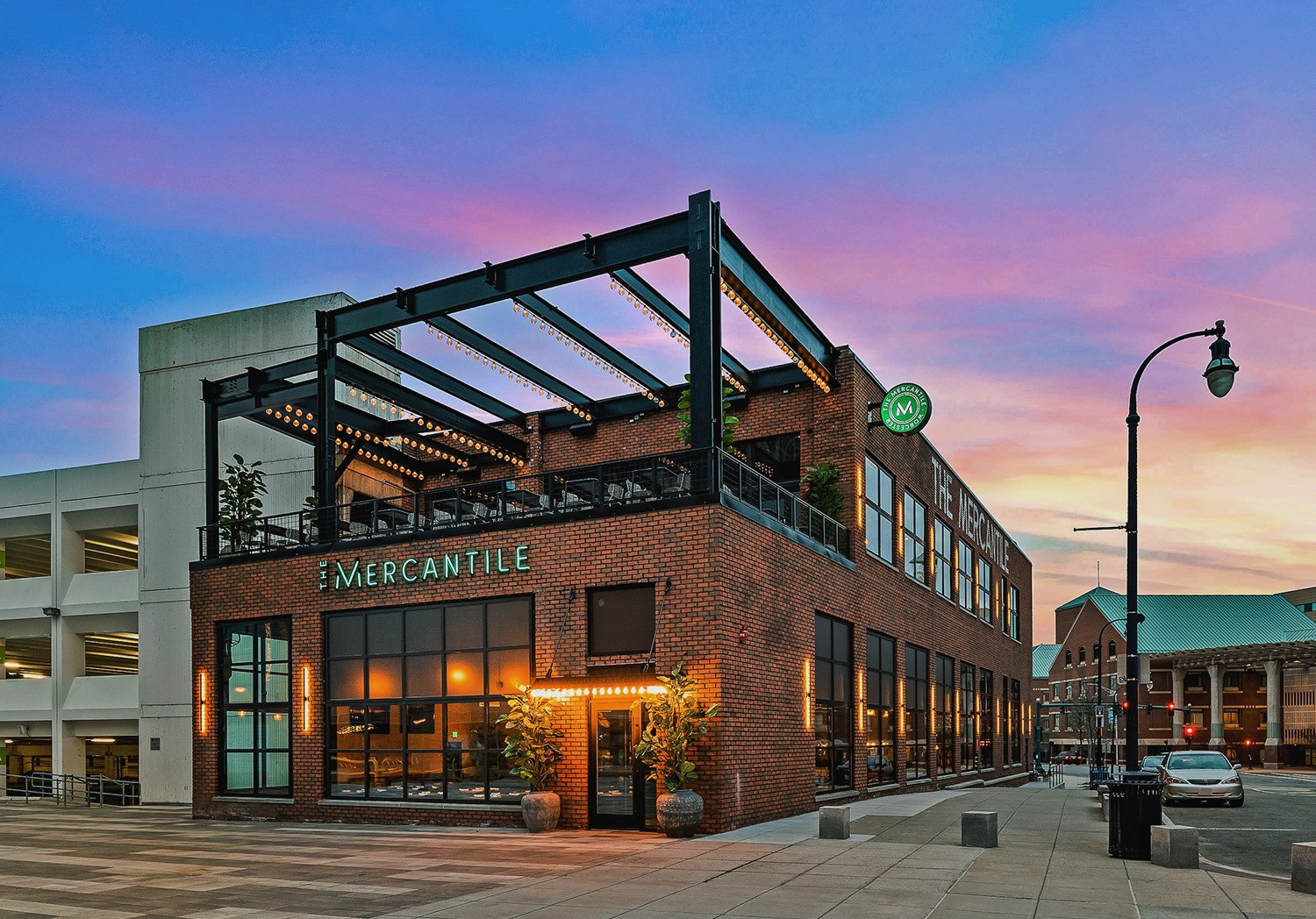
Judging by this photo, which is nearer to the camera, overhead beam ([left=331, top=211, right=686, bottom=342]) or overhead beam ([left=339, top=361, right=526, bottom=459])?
overhead beam ([left=331, top=211, right=686, bottom=342])

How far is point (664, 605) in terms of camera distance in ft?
66.2

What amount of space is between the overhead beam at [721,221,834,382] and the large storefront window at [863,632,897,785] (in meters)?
7.60

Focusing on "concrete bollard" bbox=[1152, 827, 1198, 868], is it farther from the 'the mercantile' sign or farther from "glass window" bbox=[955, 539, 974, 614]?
"glass window" bbox=[955, 539, 974, 614]

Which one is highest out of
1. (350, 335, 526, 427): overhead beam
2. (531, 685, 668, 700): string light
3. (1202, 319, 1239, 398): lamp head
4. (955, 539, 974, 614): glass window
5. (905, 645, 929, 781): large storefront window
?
(350, 335, 526, 427): overhead beam

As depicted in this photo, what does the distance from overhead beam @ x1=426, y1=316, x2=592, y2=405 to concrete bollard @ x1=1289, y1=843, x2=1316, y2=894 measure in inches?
742

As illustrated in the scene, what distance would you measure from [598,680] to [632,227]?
866 cm

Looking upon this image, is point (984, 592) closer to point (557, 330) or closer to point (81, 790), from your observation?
point (557, 330)

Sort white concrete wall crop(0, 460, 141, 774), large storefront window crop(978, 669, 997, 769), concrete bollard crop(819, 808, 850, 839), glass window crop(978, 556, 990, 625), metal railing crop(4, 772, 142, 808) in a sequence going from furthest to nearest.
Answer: glass window crop(978, 556, 990, 625)
large storefront window crop(978, 669, 997, 769)
white concrete wall crop(0, 460, 141, 774)
metal railing crop(4, 772, 142, 808)
concrete bollard crop(819, 808, 850, 839)

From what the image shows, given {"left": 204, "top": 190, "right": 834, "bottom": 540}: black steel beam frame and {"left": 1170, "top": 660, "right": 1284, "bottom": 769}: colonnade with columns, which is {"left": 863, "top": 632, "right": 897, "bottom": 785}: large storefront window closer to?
{"left": 204, "top": 190, "right": 834, "bottom": 540}: black steel beam frame

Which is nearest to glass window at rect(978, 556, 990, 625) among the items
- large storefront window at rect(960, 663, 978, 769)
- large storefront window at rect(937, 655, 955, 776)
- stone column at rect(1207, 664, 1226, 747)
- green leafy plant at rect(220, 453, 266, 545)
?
large storefront window at rect(960, 663, 978, 769)

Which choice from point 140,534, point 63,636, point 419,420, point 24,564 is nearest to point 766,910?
point 419,420

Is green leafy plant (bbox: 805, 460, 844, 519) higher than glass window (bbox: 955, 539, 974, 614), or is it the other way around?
green leafy plant (bbox: 805, 460, 844, 519)

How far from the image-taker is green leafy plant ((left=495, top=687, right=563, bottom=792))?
804 inches

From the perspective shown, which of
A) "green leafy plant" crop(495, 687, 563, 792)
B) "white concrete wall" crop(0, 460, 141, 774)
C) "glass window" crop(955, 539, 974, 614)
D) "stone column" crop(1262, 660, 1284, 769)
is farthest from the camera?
"stone column" crop(1262, 660, 1284, 769)
